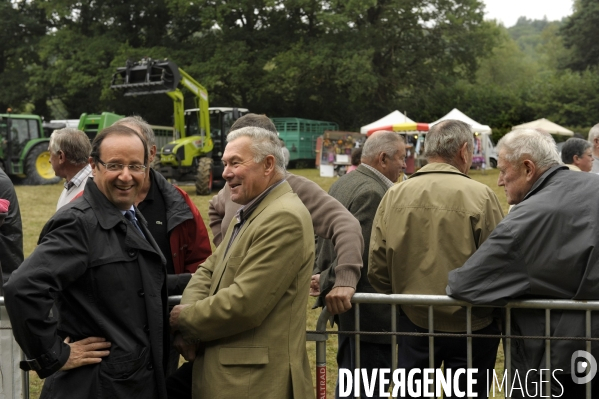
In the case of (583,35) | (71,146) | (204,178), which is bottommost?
(204,178)

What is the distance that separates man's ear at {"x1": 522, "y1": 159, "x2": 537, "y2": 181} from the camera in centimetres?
320

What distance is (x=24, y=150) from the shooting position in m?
22.2

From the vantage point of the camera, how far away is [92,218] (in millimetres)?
2500

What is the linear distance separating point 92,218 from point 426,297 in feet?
4.63

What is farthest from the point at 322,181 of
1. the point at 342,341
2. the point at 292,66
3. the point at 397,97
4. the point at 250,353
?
the point at 250,353

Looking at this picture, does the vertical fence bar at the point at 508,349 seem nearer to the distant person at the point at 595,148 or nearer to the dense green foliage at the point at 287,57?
the distant person at the point at 595,148

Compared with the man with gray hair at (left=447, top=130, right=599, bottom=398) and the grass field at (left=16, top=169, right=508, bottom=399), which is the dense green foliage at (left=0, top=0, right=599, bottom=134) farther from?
the man with gray hair at (left=447, top=130, right=599, bottom=398)

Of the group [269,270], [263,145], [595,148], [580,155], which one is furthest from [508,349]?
[595,148]

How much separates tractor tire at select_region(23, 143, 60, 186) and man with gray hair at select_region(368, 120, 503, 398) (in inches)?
793

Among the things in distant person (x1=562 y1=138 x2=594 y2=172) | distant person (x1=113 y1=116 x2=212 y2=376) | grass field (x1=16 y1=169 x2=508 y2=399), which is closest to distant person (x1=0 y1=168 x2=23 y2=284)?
grass field (x1=16 y1=169 x2=508 y2=399)

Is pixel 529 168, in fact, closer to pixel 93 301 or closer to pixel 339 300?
pixel 339 300

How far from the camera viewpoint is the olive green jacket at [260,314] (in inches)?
103

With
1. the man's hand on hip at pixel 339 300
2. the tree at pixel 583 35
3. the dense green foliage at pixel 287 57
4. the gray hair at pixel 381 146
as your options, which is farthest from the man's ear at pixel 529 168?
the tree at pixel 583 35

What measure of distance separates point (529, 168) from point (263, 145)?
3.85ft
